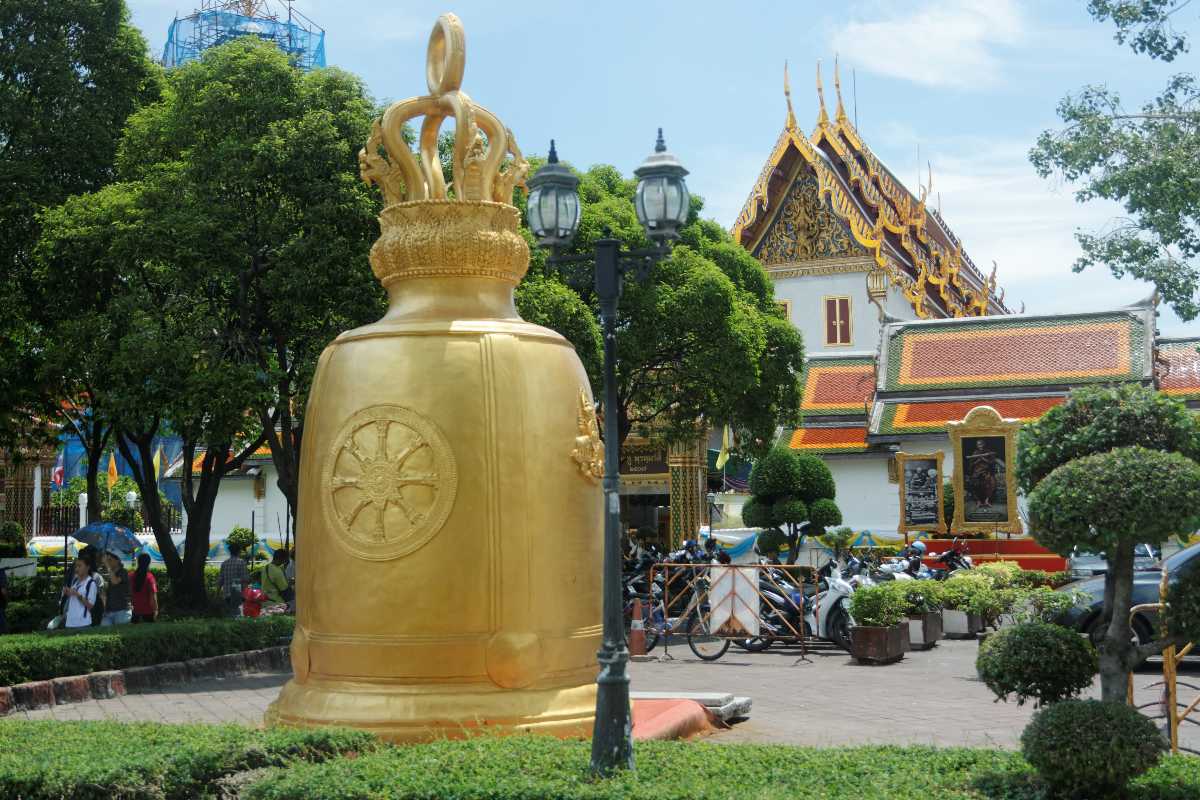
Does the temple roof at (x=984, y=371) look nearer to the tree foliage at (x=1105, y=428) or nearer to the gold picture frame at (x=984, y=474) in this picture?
the gold picture frame at (x=984, y=474)

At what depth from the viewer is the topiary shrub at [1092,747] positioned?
606 centimetres

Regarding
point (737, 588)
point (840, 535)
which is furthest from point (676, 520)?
point (737, 588)

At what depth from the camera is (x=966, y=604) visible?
19.1 m

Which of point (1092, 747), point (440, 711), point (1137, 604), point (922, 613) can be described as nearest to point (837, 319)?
point (922, 613)

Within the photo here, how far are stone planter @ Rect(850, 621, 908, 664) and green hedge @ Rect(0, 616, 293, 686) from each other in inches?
283

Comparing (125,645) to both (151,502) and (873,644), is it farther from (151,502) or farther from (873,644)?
(873,644)

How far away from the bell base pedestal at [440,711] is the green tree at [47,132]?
11387 millimetres

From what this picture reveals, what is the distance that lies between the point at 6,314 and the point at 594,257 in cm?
1365

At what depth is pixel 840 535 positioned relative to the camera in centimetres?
2817

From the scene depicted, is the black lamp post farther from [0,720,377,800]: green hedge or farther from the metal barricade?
the metal barricade

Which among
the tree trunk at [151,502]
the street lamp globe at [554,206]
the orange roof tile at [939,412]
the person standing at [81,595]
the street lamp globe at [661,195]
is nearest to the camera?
the street lamp globe at [661,195]

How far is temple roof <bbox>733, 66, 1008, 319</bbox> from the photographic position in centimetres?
4534

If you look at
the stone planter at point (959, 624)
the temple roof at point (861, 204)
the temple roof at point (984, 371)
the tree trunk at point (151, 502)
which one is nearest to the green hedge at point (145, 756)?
the tree trunk at point (151, 502)

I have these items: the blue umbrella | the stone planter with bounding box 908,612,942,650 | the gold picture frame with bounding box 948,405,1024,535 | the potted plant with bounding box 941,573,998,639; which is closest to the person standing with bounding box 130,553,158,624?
the blue umbrella
